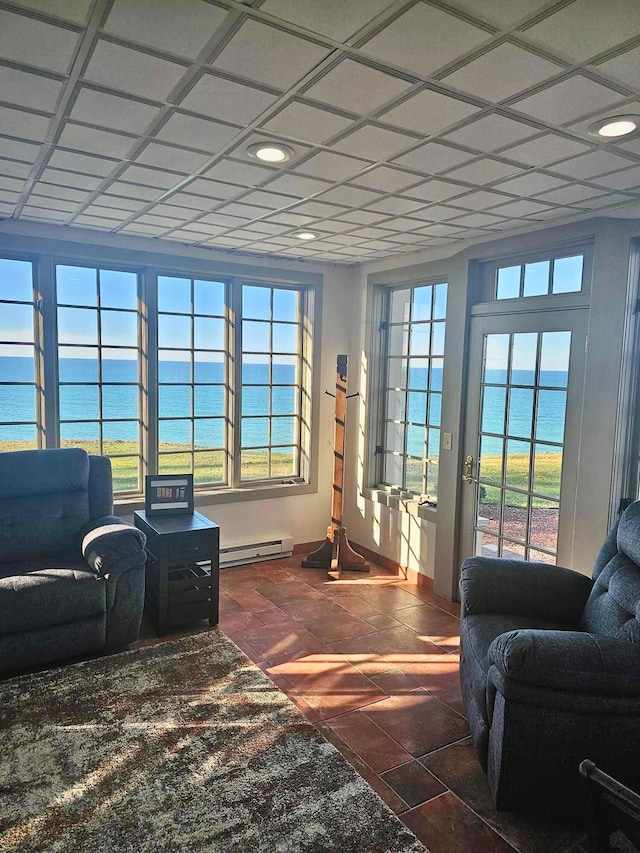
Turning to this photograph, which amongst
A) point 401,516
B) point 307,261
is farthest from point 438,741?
point 307,261

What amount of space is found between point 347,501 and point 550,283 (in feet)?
8.83

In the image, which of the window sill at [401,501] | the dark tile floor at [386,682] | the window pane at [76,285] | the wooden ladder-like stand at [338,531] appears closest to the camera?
the dark tile floor at [386,682]

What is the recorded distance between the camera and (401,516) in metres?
4.89

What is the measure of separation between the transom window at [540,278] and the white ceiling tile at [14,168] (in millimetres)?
2918

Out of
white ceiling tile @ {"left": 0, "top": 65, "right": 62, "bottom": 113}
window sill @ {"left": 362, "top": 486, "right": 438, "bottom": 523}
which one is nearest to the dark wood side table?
window sill @ {"left": 362, "top": 486, "right": 438, "bottom": 523}

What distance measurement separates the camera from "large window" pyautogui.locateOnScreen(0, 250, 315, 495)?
422 cm

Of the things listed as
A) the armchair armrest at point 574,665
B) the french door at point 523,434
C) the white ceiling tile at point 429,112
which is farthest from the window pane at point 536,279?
the armchair armrest at point 574,665

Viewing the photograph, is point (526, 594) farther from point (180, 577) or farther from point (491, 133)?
point (180, 577)

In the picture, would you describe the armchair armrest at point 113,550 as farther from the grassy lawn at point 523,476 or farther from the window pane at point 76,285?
the grassy lawn at point 523,476

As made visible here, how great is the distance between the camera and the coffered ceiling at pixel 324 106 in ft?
4.98

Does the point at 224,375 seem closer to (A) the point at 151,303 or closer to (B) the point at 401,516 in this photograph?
(A) the point at 151,303

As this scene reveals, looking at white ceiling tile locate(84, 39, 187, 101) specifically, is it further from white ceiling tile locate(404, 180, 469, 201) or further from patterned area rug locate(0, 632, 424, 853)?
patterned area rug locate(0, 632, 424, 853)

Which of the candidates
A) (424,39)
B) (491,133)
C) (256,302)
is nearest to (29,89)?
(424,39)

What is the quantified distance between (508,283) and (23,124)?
2984 millimetres
